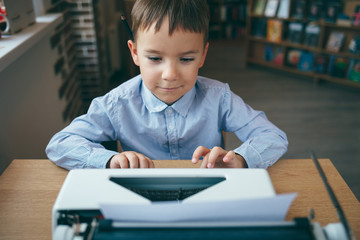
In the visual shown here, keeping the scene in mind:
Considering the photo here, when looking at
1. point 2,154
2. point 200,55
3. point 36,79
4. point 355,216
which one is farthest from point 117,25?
point 355,216

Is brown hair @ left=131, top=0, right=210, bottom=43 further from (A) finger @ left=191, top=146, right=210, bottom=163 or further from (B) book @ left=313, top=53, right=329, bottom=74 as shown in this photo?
(B) book @ left=313, top=53, right=329, bottom=74

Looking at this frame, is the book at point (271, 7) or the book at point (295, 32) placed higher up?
the book at point (271, 7)

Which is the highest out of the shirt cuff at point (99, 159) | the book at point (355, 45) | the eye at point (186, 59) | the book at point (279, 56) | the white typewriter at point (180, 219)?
the eye at point (186, 59)

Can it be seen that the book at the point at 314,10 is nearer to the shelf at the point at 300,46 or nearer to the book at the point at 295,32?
the book at the point at 295,32

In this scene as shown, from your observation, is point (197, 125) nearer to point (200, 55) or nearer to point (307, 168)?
point (200, 55)

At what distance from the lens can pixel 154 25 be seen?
925 millimetres

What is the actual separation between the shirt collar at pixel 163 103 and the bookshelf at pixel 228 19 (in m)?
5.68

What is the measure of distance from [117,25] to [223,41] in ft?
9.31

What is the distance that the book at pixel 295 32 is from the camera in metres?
4.46

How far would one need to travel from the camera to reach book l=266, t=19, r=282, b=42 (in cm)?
466

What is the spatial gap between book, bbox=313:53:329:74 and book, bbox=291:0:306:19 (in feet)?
1.89

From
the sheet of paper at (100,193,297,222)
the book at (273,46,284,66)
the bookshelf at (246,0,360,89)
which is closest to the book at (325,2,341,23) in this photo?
the bookshelf at (246,0,360,89)

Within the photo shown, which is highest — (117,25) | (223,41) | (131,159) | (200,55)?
(200,55)

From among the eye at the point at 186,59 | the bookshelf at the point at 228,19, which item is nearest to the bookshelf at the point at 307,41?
the bookshelf at the point at 228,19
